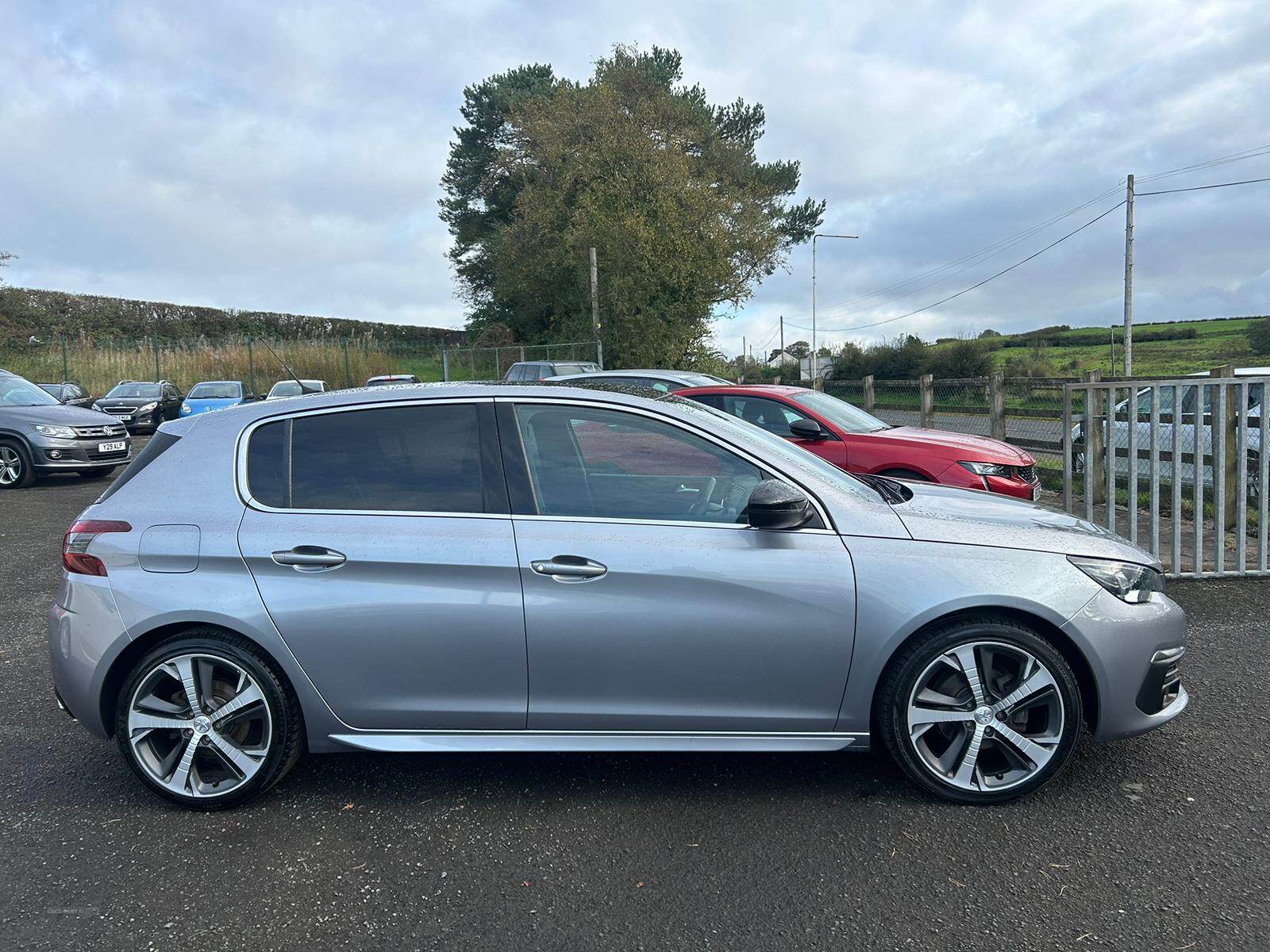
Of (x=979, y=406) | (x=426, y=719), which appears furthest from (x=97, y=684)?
(x=979, y=406)

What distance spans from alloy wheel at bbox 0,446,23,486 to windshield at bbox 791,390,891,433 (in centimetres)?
1149

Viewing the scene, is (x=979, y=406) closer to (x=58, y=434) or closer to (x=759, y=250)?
(x=58, y=434)

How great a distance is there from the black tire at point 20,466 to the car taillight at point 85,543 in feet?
38.8

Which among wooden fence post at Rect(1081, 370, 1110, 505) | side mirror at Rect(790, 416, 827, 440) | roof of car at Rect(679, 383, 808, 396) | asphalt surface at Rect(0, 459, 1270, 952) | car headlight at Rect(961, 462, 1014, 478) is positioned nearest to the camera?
asphalt surface at Rect(0, 459, 1270, 952)

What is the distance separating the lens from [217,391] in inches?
969

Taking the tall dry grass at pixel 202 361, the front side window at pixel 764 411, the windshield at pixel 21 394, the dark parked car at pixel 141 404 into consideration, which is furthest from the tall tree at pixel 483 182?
the front side window at pixel 764 411

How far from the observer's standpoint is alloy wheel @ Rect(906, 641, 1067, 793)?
3.41m

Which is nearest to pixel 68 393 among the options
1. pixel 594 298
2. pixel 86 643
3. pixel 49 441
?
pixel 49 441

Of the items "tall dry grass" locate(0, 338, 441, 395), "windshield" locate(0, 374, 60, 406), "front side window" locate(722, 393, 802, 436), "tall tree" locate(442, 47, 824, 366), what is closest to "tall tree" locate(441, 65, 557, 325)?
"tall tree" locate(442, 47, 824, 366)

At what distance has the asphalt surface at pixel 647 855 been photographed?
9.02ft

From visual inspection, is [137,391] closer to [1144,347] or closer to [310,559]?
[310,559]

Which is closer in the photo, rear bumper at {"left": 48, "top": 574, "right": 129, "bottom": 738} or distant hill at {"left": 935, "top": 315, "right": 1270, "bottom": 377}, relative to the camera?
rear bumper at {"left": 48, "top": 574, "right": 129, "bottom": 738}

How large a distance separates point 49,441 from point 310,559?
12.4 meters

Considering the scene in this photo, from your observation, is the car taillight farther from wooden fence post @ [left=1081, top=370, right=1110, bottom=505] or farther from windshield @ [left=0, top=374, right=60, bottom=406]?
windshield @ [left=0, top=374, right=60, bottom=406]
